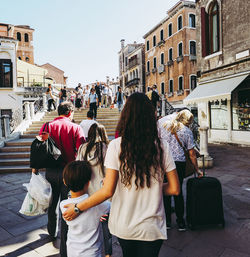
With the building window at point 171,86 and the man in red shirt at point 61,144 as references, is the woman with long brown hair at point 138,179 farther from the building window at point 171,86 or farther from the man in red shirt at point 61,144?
the building window at point 171,86

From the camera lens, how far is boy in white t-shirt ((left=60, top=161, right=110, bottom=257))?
195 centimetres

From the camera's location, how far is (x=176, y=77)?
2748cm

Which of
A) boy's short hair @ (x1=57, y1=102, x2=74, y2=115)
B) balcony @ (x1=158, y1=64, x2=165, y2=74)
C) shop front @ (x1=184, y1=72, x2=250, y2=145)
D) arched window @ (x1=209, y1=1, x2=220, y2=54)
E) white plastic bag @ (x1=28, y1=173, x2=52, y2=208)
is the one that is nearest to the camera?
white plastic bag @ (x1=28, y1=173, x2=52, y2=208)

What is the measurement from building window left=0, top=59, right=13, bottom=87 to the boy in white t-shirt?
25369 millimetres

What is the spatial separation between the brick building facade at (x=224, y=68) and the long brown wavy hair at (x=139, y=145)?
1053 cm

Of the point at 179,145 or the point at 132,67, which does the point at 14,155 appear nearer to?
the point at 179,145

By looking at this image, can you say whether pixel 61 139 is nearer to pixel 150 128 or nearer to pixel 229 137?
pixel 150 128

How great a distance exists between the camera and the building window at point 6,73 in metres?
24.2

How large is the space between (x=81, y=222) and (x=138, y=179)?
2.30ft

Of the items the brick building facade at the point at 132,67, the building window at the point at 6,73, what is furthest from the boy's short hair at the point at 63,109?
the brick building facade at the point at 132,67

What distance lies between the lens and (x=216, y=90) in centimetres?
1240

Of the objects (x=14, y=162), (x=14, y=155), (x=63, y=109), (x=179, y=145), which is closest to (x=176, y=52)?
(x=14, y=155)

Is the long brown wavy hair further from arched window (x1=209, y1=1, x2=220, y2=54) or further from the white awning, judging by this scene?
arched window (x1=209, y1=1, x2=220, y2=54)

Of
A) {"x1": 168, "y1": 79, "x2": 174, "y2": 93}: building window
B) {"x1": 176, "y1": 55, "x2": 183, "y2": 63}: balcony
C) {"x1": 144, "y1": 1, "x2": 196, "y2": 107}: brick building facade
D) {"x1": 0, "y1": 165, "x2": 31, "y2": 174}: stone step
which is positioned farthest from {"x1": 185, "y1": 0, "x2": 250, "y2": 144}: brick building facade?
{"x1": 168, "y1": 79, "x2": 174, "y2": 93}: building window
